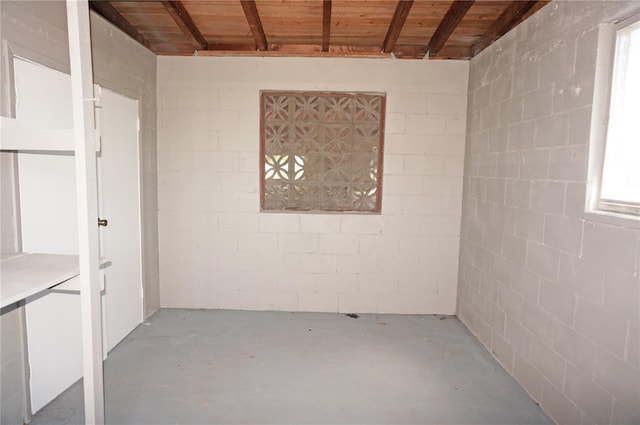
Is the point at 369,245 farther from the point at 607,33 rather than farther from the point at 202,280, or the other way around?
the point at 607,33

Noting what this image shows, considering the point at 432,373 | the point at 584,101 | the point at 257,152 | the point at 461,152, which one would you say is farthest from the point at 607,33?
the point at 257,152

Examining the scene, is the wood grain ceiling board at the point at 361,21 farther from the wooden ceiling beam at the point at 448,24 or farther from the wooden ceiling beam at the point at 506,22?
the wooden ceiling beam at the point at 506,22

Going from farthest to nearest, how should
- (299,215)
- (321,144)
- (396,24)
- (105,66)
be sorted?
(299,215) → (321,144) → (396,24) → (105,66)

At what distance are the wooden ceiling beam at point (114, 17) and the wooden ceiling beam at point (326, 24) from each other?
174 centimetres

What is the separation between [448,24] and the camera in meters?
3.34

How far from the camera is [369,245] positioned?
422 cm

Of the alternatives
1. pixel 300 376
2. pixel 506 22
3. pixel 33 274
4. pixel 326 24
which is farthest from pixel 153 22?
pixel 300 376

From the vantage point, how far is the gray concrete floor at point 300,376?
97.4 inches

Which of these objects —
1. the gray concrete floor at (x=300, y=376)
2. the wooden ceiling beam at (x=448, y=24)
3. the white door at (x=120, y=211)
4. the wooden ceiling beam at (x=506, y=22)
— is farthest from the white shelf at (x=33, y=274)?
the wooden ceiling beam at (x=506, y=22)

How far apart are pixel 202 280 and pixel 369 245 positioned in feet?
6.32

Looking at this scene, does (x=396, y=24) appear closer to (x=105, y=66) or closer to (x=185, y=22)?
(x=185, y=22)

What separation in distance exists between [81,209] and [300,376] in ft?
6.97

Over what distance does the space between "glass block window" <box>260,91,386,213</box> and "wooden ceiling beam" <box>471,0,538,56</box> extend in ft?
3.53

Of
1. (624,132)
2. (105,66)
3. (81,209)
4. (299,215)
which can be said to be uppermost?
(105,66)
